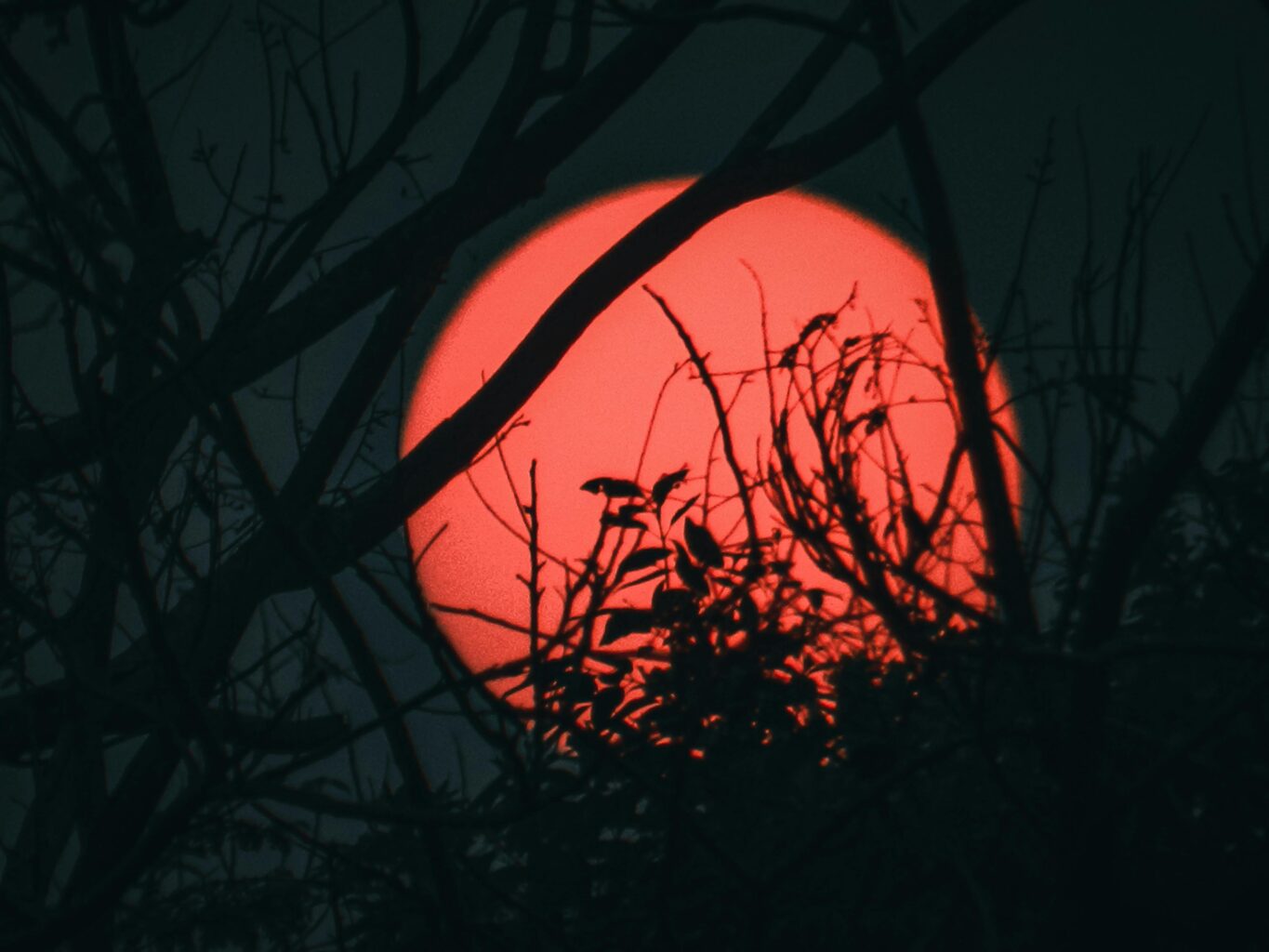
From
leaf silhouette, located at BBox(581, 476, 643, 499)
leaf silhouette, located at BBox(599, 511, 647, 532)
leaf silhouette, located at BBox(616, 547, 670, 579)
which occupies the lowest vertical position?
leaf silhouette, located at BBox(616, 547, 670, 579)

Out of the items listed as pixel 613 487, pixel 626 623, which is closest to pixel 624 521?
pixel 613 487

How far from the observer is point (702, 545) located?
2699mm

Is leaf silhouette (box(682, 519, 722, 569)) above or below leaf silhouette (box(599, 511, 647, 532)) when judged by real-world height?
below

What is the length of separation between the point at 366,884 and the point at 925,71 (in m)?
3.24

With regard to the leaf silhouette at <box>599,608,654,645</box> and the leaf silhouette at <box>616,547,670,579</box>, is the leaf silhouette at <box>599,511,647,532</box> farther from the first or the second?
the leaf silhouette at <box>599,608,654,645</box>

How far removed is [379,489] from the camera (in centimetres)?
362

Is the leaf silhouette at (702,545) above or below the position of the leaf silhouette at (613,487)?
below

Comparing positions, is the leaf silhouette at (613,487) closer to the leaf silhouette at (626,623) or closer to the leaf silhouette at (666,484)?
the leaf silhouette at (666,484)

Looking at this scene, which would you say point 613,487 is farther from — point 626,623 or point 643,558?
point 626,623

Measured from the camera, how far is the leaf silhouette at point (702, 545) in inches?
106

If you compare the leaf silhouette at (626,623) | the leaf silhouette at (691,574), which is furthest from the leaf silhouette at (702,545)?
the leaf silhouette at (626,623)

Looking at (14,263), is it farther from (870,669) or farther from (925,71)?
(925,71)

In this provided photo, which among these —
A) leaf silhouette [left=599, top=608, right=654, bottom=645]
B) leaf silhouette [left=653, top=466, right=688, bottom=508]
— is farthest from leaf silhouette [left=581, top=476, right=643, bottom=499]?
leaf silhouette [left=599, top=608, right=654, bottom=645]

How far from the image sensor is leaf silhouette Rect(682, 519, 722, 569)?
2.69m
